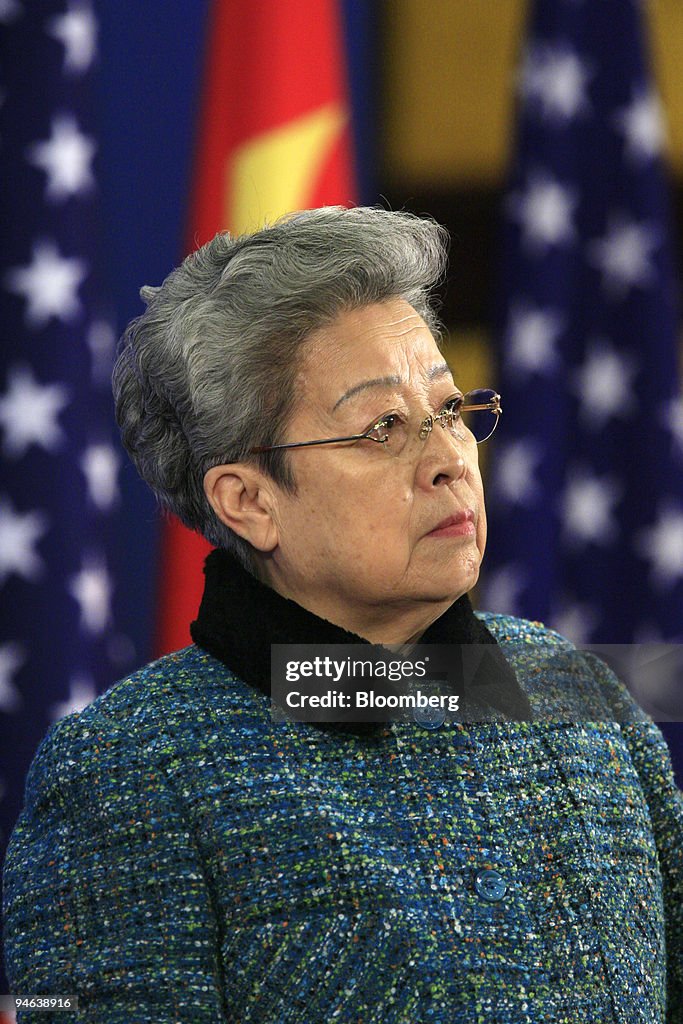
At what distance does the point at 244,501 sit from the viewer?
5.14ft

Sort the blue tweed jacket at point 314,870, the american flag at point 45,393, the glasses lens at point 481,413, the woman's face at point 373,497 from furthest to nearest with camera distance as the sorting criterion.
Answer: the american flag at point 45,393
the glasses lens at point 481,413
the woman's face at point 373,497
the blue tweed jacket at point 314,870

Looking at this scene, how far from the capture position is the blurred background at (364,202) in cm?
236

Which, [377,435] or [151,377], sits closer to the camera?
[377,435]

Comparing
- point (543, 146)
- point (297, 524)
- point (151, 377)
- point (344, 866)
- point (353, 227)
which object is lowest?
point (344, 866)

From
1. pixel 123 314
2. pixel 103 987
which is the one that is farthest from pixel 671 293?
pixel 103 987

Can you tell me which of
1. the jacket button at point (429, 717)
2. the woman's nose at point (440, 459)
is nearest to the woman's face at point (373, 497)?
the woman's nose at point (440, 459)

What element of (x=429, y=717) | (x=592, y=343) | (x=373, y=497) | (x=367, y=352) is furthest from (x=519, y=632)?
(x=592, y=343)

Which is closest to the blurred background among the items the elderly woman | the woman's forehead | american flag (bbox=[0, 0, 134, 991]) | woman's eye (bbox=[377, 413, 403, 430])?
american flag (bbox=[0, 0, 134, 991])

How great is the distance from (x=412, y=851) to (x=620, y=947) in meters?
0.28

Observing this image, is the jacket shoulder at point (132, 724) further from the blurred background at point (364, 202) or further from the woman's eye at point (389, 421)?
the blurred background at point (364, 202)

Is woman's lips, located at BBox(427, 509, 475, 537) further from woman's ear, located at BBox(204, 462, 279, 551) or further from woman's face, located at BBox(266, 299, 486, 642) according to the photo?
woman's ear, located at BBox(204, 462, 279, 551)

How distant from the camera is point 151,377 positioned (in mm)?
1637

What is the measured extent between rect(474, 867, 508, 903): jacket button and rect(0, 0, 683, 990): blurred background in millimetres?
1171

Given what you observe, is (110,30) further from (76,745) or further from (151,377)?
(76,745)
